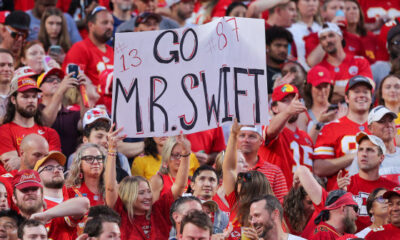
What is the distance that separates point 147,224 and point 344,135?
2.86 metres

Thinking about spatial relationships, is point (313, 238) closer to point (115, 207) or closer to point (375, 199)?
point (375, 199)

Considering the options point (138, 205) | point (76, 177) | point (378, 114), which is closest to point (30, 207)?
point (76, 177)

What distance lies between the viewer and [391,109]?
11.7 meters

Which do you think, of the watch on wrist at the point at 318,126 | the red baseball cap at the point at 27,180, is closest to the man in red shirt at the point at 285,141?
the watch on wrist at the point at 318,126

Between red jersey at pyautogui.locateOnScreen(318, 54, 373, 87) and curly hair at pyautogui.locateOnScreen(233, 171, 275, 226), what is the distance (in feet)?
13.8

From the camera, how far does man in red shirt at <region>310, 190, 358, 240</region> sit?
28.8 feet

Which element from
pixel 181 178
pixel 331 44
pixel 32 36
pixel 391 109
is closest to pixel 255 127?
pixel 181 178

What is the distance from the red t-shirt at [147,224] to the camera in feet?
29.5

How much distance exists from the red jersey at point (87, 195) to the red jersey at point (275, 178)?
1.58 metres

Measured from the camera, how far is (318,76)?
12172mm

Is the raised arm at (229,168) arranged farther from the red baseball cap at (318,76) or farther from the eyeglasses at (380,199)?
the red baseball cap at (318,76)

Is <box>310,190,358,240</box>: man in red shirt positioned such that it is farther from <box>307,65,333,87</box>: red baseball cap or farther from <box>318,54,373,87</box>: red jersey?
<box>318,54,373,87</box>: red jersey

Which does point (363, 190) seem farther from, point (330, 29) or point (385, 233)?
point (330, 29)

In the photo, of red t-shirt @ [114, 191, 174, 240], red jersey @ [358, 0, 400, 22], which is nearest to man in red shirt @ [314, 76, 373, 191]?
red t-shirt @ [114, 191, 174, 240]
